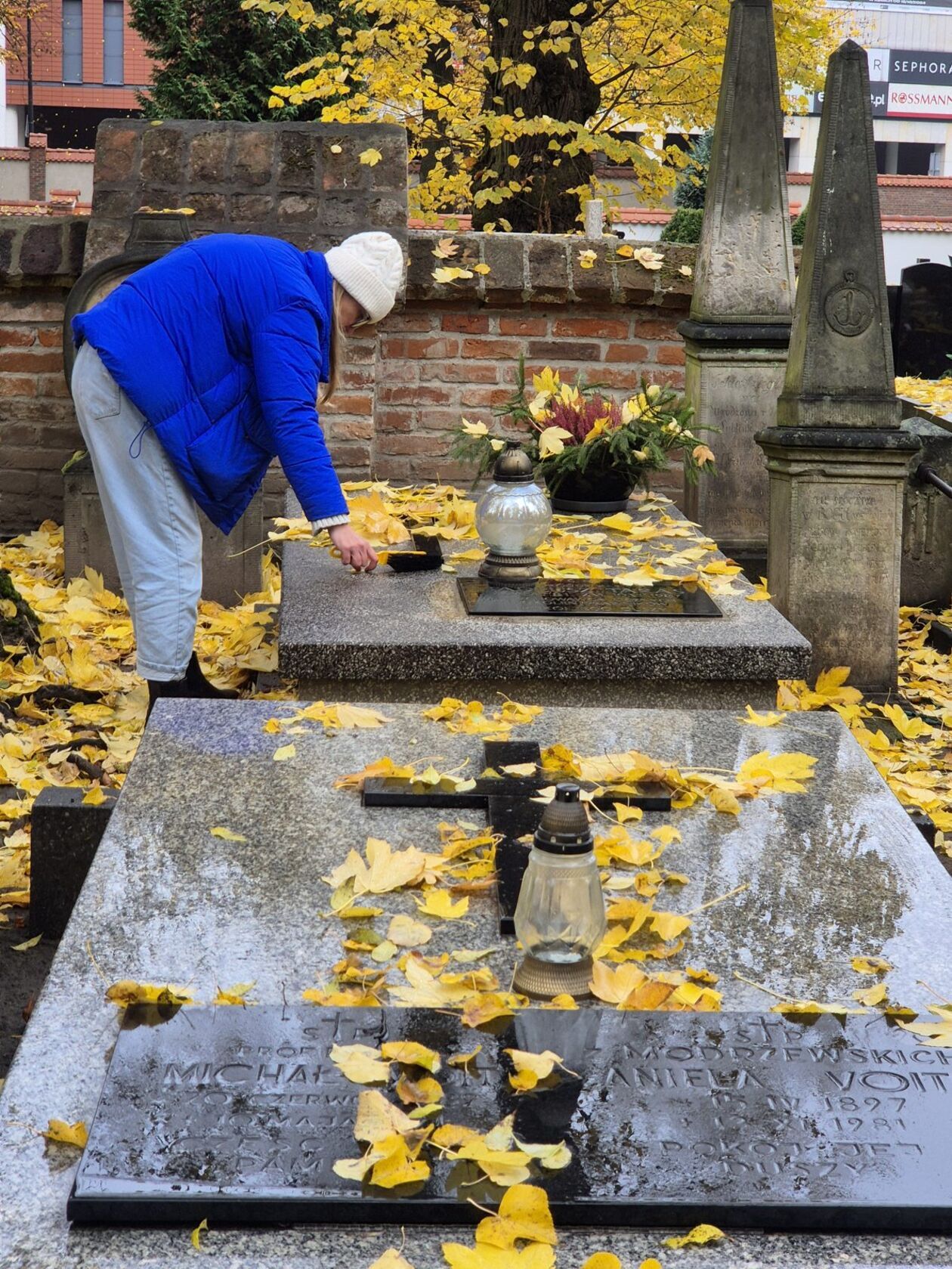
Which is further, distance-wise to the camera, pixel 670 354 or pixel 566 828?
pixel 670 354

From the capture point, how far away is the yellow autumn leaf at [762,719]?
3.20m

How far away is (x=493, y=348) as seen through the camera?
6648 millimetres

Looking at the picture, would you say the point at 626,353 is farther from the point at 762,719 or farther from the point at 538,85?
the point at 762,719

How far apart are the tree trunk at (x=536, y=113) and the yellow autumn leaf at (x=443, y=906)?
7885 mm

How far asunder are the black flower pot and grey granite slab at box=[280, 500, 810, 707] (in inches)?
43.8

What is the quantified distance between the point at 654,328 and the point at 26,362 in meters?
2.73

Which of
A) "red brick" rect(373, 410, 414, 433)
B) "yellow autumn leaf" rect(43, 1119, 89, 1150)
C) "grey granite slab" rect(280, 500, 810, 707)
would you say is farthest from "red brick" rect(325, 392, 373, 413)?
"yellow autumn leaf" rect(43, 1119, 89, 1150)

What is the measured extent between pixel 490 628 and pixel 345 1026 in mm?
1875

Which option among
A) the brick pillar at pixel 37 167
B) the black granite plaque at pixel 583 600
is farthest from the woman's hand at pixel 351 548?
the brick pillar at pixel 37 167

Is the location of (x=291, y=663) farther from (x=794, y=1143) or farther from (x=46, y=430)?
(x=46, y=430)

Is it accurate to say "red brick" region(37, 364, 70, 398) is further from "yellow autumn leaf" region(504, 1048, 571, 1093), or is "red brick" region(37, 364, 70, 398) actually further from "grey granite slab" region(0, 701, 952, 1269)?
"yellow autumn leaf" region(504, 1048, 571, 1093)

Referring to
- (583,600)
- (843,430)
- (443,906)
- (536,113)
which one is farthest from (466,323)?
(443,906)

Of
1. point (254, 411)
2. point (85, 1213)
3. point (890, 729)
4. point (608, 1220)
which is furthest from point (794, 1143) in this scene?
point (890, 729)

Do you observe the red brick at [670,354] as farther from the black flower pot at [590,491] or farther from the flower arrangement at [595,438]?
the black flower pot at [590,491]
